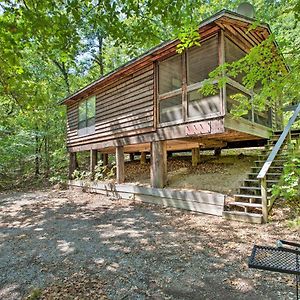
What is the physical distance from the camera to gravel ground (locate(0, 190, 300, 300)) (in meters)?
2.80

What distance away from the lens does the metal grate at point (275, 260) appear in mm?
1954

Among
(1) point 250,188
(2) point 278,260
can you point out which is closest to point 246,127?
(1) point 250,188

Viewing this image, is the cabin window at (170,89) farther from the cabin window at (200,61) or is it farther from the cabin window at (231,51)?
the cabin window at (231,51)

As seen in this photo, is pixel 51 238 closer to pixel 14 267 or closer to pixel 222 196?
pixel 14 267

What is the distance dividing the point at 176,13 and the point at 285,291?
349 cm

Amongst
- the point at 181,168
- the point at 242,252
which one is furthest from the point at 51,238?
the point at 181,168

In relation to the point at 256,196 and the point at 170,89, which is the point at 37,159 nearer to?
the point at 170,89

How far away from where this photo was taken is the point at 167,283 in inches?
116

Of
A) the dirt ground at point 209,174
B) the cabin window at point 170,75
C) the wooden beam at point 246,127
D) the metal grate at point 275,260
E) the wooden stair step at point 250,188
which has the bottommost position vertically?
the metal grate at point 275,260

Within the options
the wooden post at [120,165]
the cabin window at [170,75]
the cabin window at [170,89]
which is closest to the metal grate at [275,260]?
the cabin window at [170,89]

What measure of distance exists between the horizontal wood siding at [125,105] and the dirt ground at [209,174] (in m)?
1.91

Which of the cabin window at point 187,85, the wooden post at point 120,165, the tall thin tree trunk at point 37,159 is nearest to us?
the cabin window at point 187,85

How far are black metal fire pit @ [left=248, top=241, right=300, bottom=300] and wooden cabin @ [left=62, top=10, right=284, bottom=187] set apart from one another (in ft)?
12.8

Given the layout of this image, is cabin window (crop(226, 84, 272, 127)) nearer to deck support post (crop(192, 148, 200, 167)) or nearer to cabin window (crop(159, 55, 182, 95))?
cabin window (crop(159, 55, 182, 95))
